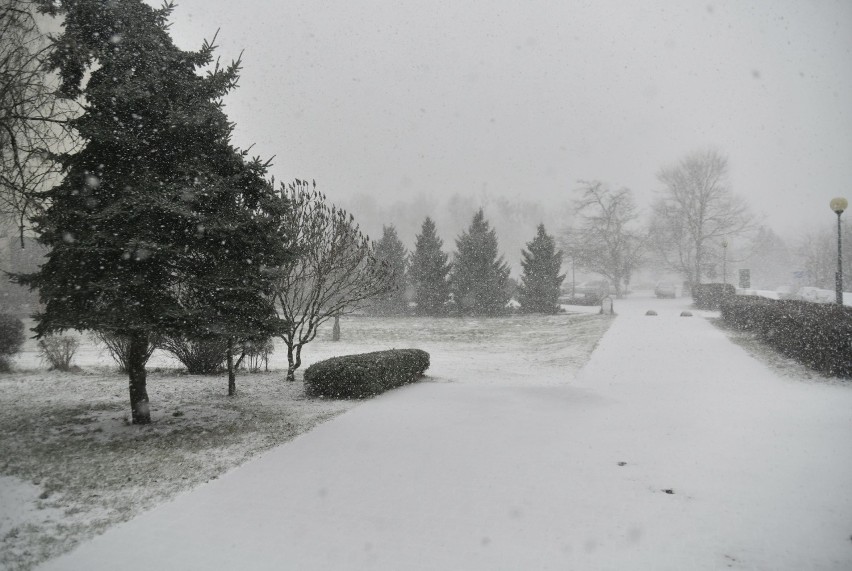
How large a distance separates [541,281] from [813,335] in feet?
65.8

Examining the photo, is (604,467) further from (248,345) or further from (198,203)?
(248,345)

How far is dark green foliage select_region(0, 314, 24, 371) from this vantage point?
1157cm

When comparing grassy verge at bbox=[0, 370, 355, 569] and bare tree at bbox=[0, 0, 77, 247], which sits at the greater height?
bare tree at bbox=[0, 0, 77, 247]

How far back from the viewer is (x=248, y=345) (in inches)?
391

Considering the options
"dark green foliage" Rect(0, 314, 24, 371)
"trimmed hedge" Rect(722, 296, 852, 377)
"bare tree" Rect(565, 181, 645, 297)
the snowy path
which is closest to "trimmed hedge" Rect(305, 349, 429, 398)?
the snowy path

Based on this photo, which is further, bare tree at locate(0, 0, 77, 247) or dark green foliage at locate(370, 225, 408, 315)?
dark green foliage at locate(370, 225, 408, 315)

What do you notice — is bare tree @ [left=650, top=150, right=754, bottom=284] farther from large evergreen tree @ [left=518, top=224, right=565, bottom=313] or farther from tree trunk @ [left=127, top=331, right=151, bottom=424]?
tree trunk @ [left=127, top=331, right=151, bottom=424]

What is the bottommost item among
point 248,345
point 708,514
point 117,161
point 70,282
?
point 708,514

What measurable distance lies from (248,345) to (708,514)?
8.71 metres

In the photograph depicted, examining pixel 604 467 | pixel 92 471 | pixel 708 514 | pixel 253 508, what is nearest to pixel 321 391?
pixel 92 471

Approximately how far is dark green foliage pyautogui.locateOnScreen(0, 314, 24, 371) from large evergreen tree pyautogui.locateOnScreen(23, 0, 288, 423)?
8.28 meters

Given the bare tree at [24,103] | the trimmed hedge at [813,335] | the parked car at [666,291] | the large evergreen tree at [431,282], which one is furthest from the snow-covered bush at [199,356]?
the parked car at [666,291]

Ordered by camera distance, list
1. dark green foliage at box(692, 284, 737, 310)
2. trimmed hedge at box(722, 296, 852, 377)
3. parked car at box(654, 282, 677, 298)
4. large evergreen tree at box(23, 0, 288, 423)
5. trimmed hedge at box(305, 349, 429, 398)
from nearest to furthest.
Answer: large evergreen tree at box(23, 0, 288, 423)
trimmed hedge at box(305, 349, 429, 398)
trimmed hedge at box(722, 296, 852, 377)
dark green foliage at box(692, 284, 737, 310)
parked car at box(654, 282, 677, 298)

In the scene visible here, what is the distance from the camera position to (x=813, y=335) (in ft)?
29.8
